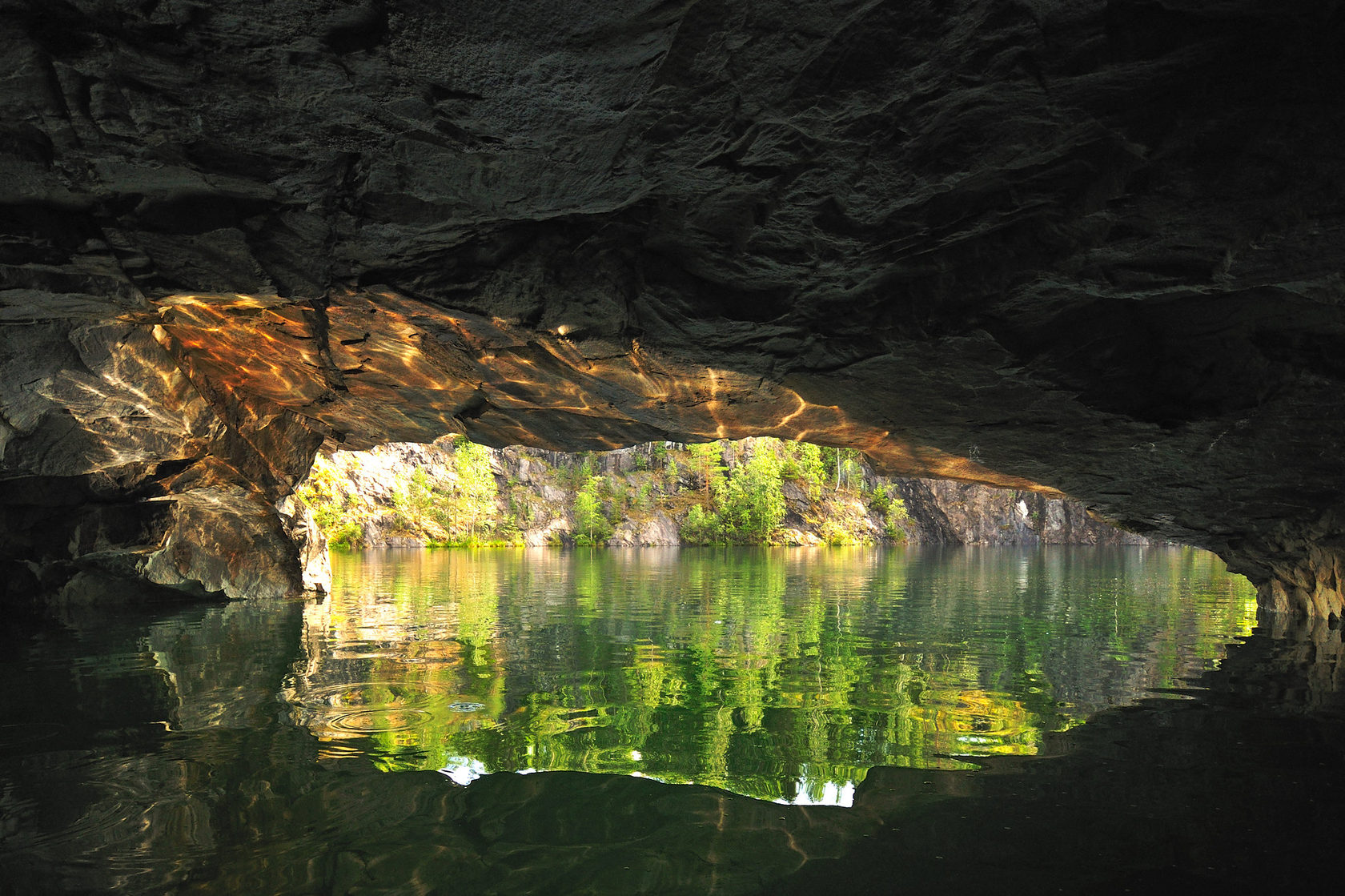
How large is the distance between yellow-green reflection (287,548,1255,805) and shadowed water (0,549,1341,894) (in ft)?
0.16

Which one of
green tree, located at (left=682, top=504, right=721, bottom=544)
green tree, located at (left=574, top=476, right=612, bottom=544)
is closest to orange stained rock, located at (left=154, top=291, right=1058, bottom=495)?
green tree, located at (left=574, top=476, right=612, bottom=544)

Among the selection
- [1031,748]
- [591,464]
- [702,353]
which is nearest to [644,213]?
[702,353]

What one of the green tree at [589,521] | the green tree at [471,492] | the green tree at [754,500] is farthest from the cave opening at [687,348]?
the green tree at [754,500]

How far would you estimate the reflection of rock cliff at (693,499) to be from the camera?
66062 mm

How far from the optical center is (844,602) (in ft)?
52.4

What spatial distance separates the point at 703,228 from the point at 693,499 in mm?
72396

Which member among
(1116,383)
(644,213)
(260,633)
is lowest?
(260,633)

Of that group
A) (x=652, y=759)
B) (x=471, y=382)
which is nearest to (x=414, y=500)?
(x=471, y=382)

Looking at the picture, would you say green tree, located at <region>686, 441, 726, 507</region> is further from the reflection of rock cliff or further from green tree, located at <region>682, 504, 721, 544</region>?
green tree, located at <region>682, 504, 721, 544</region>

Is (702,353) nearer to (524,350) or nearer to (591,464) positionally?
(524,350)

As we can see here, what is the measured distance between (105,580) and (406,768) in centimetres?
1263

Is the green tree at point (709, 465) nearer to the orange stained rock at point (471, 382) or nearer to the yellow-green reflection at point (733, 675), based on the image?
the yellow-green reflection at point (733, 675)

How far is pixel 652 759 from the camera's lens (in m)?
5.37

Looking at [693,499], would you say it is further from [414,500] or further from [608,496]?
[414,500]
